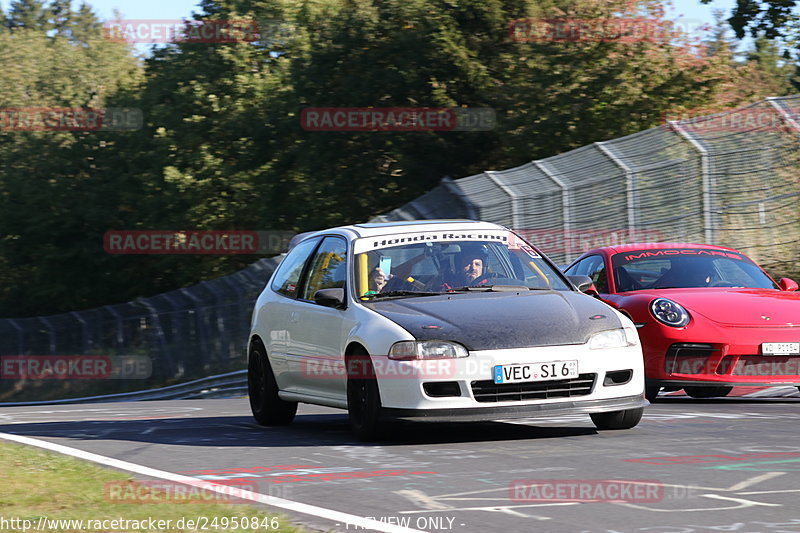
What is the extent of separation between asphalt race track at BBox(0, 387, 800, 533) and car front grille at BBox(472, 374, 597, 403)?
0.29m

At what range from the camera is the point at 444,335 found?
27.0 feet

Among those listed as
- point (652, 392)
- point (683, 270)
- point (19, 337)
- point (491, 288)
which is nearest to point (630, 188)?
point (683, 270)

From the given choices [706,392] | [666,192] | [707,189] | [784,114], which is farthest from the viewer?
[666,192]

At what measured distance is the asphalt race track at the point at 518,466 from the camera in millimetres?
5578

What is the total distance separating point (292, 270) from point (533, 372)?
3243 millimetres

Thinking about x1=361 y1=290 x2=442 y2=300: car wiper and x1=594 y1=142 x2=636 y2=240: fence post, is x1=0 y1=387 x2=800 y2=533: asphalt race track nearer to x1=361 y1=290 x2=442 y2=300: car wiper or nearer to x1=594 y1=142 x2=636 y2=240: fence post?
x1=361 y1=290 x2=442 y2=300: car wiper

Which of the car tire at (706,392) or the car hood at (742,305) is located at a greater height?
the car hood at (742,305)

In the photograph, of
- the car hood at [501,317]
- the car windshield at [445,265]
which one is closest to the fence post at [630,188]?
the car windshield at [445,265]

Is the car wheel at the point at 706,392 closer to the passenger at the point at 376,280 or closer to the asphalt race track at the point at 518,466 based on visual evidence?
the asphalt race track at the point at 518,466

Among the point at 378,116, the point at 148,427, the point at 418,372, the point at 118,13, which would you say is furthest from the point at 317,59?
the point at 118,13

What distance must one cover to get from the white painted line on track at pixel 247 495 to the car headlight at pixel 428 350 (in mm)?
1674

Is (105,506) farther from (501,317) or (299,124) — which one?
(299,124)

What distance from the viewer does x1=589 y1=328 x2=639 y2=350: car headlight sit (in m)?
8.43

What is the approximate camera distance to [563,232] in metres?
21.5
